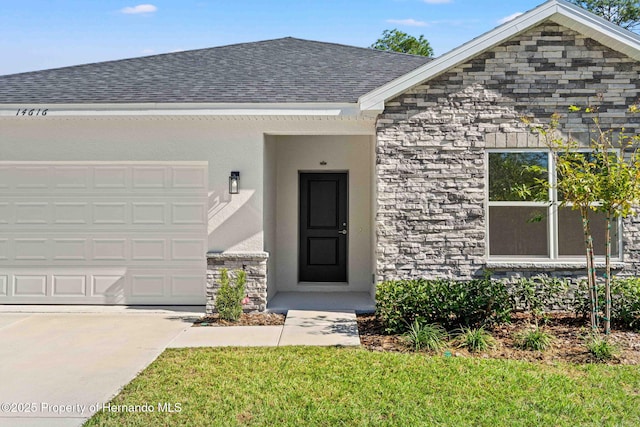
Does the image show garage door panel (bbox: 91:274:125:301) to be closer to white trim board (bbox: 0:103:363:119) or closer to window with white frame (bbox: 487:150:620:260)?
white trim board (bbox: 0:103:363:119)

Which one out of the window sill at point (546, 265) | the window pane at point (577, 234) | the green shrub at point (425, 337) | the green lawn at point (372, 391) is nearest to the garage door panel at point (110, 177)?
the green lawn at point (372, 391)

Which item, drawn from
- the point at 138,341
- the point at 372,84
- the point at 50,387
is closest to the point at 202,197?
the point at 138,341

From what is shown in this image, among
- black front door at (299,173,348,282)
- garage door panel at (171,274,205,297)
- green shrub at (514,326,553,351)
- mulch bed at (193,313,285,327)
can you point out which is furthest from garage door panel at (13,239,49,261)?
green shrub at (514,326,553,351)

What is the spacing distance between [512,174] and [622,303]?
2.35m

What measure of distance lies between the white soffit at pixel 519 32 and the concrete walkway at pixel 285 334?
10.7ft

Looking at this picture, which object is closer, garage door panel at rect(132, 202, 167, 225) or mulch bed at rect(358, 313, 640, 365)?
mulch bed at rect(358, 313, 640, 365)

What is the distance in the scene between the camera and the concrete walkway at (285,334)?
241 inches

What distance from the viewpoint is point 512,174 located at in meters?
7.72

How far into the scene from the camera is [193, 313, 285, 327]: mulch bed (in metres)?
7.20

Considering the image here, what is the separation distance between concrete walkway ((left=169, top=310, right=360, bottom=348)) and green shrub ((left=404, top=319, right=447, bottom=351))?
66cm

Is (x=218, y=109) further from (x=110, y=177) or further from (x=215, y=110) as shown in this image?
(x=110, y=177)

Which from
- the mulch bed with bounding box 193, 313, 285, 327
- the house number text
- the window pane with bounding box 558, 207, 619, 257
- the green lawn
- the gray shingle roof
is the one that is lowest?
the mulch bed with bounding box 193, 313, 285, 327

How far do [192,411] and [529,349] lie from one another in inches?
155

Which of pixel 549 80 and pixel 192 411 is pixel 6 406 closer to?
pixel 192 411
